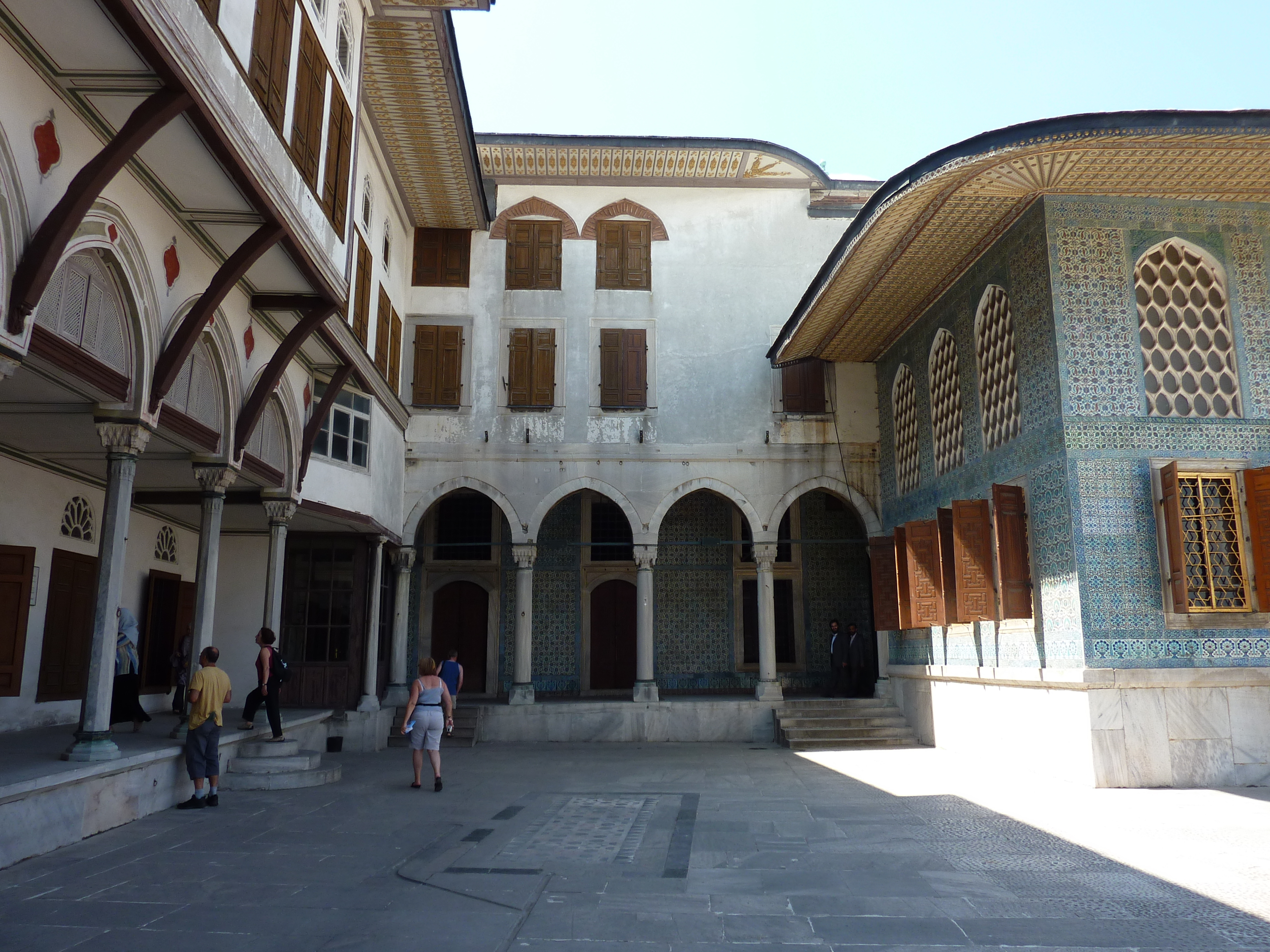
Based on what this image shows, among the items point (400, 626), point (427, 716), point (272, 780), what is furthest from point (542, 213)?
point (272, 780)

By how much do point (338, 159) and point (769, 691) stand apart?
9.18 metres

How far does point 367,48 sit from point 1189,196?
8817 mm

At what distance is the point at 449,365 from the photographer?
48.7 ft

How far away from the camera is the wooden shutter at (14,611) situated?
891cm

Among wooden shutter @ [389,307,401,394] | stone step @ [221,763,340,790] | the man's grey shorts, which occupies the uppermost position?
wooden shutter @ [389,307,401,394]

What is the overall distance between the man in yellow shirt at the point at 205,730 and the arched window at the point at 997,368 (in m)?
8.04

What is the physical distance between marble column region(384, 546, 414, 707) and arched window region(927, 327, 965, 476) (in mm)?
7638

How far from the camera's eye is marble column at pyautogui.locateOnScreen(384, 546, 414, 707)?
46.4 ft

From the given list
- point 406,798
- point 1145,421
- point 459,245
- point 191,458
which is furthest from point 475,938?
point 459,245

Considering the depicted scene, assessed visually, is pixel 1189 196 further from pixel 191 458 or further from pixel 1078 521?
pixel 191 458

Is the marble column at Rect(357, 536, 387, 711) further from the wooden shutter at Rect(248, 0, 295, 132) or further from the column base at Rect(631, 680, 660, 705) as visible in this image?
the wooden shutter at Rect(248, 0, 295, 132)

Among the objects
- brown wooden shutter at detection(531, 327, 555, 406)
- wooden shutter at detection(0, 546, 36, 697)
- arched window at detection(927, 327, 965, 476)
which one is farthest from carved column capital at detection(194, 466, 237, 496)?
arched window at detection(927, 327, 965, 476)

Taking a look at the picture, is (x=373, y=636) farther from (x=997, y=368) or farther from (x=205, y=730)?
(x=997, y=368)

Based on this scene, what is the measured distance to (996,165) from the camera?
909cm
